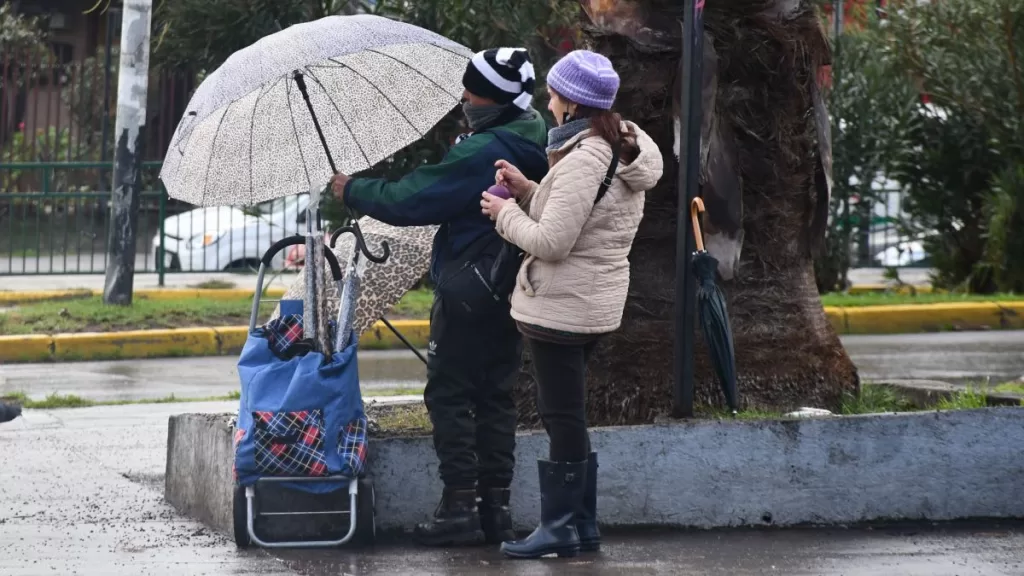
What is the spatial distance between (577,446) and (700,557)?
21.9 inches

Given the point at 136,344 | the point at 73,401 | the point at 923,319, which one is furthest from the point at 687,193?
the point at 923,319

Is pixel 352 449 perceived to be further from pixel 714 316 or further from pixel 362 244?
pixel 714 316

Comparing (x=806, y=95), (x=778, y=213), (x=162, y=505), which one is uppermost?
(x=806, y=95)

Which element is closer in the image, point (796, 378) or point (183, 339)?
point (796, 378)

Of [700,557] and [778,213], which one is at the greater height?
[778,213]

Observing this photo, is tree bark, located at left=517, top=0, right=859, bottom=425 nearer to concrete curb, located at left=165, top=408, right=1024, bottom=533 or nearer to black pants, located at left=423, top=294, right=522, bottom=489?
concrete curb, located at left=165, top=408, right=1024, bottom=533

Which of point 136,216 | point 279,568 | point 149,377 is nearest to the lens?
point 279,568

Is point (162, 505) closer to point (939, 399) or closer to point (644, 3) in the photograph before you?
point (644, 3)

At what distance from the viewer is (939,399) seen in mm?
6855

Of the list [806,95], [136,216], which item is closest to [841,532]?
[806,95]

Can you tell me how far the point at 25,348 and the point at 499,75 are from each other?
26.5 ft

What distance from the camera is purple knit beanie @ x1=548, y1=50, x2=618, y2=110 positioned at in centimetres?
492

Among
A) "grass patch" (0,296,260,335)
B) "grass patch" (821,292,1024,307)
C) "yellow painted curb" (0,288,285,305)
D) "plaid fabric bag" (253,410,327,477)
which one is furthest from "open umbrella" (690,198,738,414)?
"yellow painted curb" (0,288,285,305)

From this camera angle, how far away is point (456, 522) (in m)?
5.32
